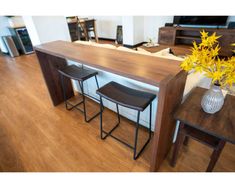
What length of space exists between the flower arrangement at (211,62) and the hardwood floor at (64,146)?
1011 millimetres

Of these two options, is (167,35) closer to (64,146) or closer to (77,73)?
(77,73)

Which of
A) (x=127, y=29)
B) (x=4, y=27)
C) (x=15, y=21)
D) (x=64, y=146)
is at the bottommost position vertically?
(x=64, y=146)

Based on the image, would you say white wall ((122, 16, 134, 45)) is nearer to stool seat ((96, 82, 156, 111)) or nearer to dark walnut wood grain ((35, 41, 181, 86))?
dark walnut wood grain ((35, 41, 181, 86))

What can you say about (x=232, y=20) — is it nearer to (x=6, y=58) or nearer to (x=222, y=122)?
(x=222, y=122)

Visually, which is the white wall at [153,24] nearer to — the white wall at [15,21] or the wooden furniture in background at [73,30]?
the wooden furniture in background at [73,30]

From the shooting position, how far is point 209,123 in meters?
0.98

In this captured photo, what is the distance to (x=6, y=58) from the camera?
5.07 m

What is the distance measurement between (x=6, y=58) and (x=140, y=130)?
5633mm

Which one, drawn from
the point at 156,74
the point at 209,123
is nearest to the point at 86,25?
the point at 156,74

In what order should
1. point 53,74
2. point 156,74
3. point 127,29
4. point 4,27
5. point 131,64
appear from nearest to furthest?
point 156,74, point 131,64, point 53,74, point 4,27, point 127,29

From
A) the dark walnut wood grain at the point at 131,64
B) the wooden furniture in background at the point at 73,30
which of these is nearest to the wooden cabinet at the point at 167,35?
the wooden furniture in background at the point at 73,30

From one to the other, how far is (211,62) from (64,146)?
1.67m

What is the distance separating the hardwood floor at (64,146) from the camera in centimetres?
145
